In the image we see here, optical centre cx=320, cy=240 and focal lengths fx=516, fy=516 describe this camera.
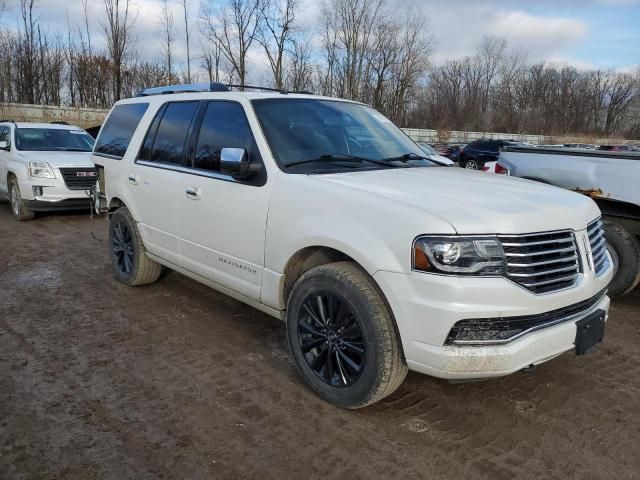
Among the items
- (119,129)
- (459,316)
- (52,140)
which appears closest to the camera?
(459,316)

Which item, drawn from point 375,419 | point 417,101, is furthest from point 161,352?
point 417,101

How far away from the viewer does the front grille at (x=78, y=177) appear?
920 centimetres

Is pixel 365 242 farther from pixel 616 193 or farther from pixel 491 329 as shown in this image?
pixel 616 193

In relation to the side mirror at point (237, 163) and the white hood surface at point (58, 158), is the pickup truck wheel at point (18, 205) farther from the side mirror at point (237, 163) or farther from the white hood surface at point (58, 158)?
the side mirror at point (237, 163)

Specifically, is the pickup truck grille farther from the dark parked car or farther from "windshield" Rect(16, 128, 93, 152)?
the dark parked car

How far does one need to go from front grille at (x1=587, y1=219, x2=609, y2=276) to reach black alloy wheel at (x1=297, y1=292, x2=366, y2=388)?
1523 mm

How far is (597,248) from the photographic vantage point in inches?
130

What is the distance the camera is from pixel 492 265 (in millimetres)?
2600

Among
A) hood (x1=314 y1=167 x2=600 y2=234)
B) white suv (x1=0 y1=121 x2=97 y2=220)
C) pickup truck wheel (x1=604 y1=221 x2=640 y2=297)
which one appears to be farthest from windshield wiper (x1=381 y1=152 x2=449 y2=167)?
white suv (x1=0 y1=121 x2=97 y2=220)

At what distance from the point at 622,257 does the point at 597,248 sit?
218cm

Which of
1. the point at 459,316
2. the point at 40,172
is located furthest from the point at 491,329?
the point at 40,172

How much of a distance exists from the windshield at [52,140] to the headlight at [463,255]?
9.46 metres

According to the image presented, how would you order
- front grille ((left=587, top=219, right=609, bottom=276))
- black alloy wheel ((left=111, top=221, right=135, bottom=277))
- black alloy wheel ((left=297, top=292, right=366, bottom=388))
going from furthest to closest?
black alloy wheel ((left=111, top=221, right=135, bottom=277)) < front grille ((left=587, top=219, right=609, bottom=276)) < black alloy wheel ((left=297, top=292, right=366, bottom=388))

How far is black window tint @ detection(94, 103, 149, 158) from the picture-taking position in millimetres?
5234
